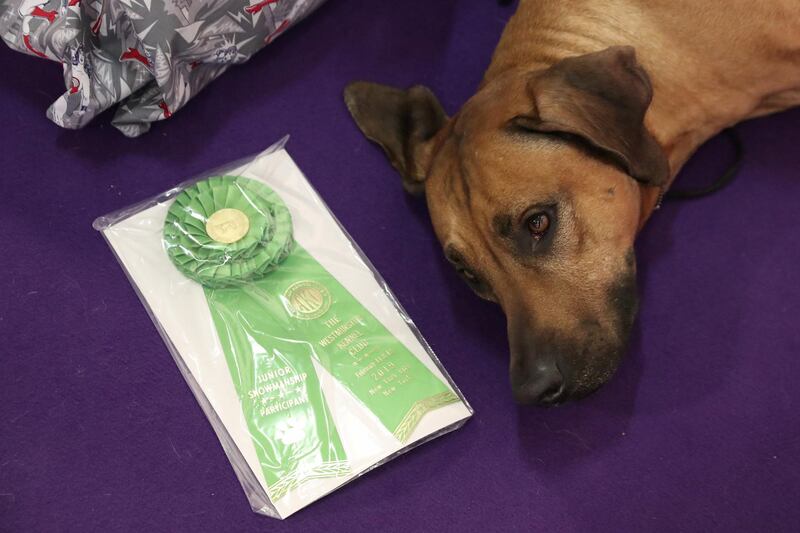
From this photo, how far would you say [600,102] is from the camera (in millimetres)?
1750

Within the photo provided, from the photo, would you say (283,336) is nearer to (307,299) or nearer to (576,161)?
(307,299)

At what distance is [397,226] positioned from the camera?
245 centimetres

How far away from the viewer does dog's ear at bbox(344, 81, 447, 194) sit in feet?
7.48

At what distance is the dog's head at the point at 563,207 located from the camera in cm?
176

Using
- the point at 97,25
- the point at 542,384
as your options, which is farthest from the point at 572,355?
the point at 97,25

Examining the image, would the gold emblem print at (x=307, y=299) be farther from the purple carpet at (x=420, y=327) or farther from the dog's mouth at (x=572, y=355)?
the dog's mouth at (x=572, y=355)

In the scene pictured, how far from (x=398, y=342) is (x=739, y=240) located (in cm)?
123

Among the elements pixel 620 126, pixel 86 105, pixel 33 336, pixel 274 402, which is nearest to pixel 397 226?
pixel 274 402

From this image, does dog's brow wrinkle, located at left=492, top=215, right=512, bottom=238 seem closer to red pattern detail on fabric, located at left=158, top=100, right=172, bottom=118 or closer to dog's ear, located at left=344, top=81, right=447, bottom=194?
dog's ear, located at left=344, top=81, right=447, bottom=194

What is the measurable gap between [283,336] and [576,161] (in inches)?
42.2

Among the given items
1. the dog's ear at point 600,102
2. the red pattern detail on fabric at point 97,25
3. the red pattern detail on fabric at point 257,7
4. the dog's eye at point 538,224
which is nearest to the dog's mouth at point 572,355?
the dog's eye at point 538,224

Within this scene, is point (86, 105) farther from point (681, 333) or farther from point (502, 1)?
point (681, 333)

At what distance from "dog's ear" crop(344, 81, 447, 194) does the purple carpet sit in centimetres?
11

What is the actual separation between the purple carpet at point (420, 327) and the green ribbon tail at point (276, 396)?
0.12 m
